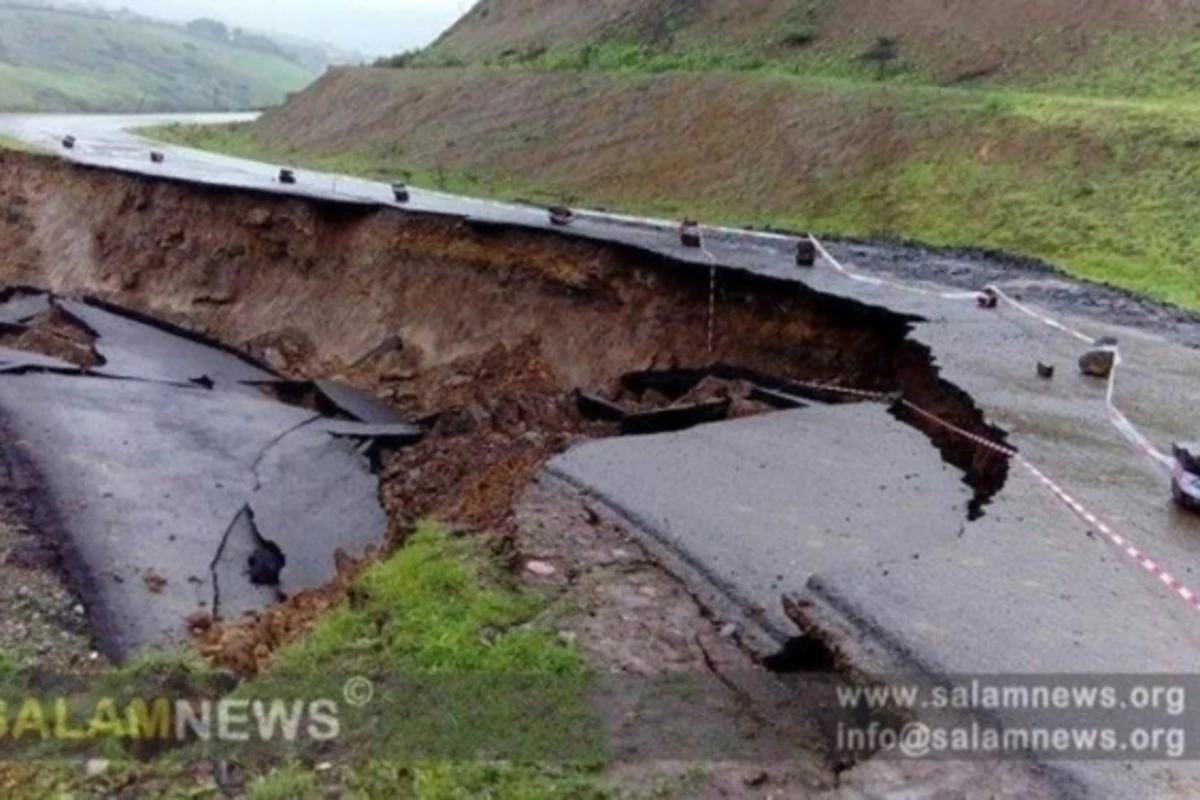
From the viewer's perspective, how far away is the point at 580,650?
4.64 m

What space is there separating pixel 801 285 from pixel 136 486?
5.86 m

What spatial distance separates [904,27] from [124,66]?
91.9m

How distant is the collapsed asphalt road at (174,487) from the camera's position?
7496 mm

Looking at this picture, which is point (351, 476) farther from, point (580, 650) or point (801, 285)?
point (580, 650)

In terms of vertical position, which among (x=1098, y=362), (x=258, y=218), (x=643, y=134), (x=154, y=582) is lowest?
(x=154, y=582)

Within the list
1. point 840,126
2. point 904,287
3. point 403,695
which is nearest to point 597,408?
point 904,287

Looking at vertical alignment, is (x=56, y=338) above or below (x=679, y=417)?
below

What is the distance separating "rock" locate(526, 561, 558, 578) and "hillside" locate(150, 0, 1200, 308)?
11877 mm

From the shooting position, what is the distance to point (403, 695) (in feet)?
14.6

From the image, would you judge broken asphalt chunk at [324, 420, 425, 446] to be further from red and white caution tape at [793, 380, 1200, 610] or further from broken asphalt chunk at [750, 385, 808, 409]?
red and white caution tape at [793, 380, 1200, 610]

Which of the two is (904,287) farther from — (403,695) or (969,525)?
(403,695)

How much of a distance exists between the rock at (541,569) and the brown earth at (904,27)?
932 inches

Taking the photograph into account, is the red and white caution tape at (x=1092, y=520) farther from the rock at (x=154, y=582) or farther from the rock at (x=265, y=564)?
the rock at (x=154, y=582)

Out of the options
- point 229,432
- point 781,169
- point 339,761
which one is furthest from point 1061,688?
point 781,169
